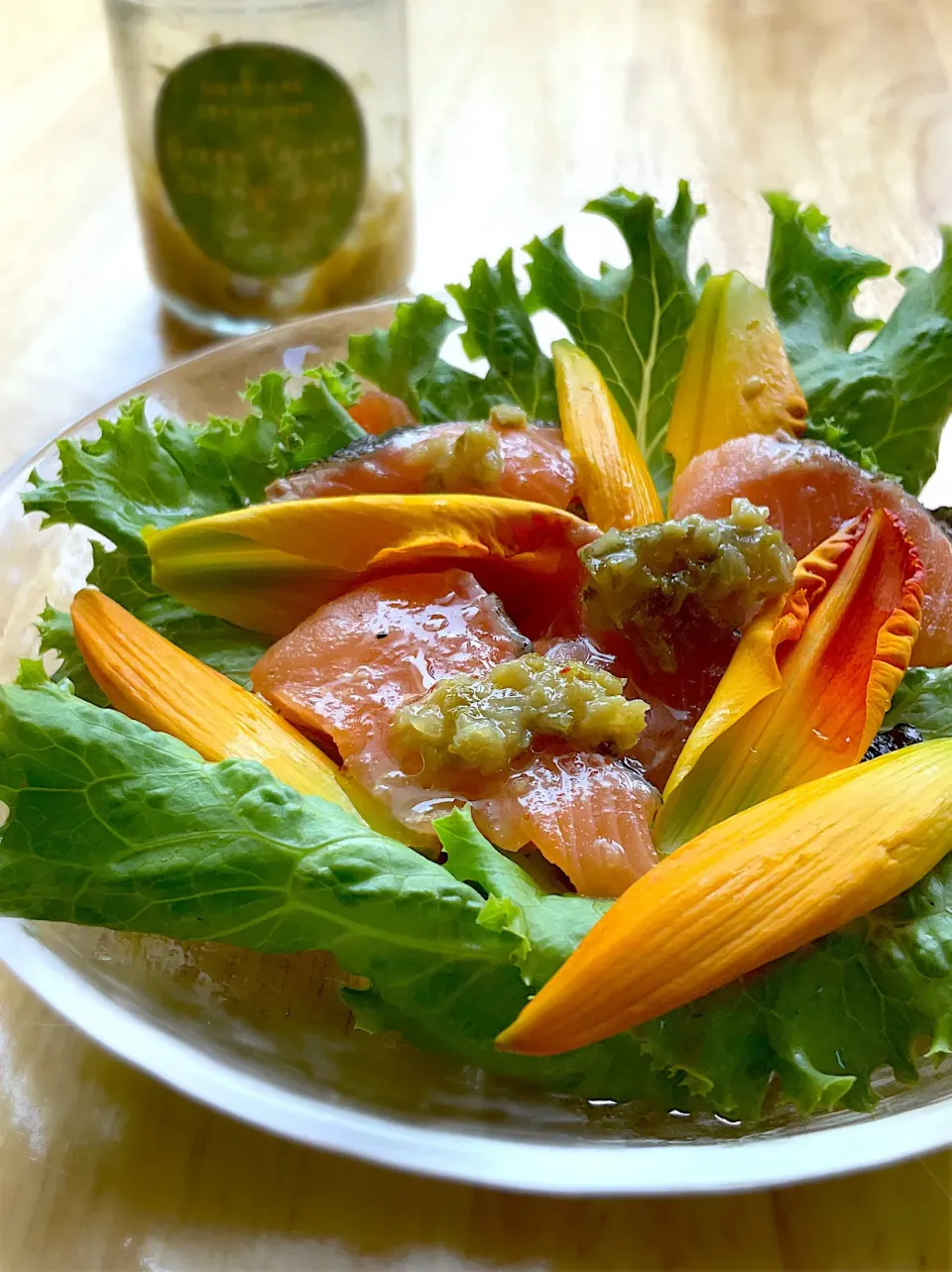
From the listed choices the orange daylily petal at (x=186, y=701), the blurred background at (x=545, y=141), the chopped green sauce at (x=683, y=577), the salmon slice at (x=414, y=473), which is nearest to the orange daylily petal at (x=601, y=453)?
the salmon slice at (x=414, y=473)

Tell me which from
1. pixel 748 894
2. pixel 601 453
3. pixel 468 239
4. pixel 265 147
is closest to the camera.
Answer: pixel 748 894

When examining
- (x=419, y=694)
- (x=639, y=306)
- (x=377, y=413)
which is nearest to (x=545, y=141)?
(x=639, y=306)

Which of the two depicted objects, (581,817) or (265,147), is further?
(265,147)

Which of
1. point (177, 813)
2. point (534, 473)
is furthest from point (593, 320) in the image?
point (177, 813)

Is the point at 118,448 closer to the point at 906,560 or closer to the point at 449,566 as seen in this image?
the point at 449,566

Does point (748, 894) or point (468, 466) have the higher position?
point (468, 466)

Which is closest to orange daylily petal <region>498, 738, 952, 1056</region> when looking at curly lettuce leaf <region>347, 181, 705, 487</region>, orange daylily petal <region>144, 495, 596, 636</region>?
orange daylily petal <region>144, 495, 596, 636</region>

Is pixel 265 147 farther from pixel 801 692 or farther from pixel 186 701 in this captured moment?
pixel 801 692

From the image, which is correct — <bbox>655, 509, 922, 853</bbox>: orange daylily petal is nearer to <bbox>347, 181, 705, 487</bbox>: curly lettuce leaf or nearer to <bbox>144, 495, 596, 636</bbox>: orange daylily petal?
<bbox>144, 495, 596, 636</bbox>: orange daylily petal
